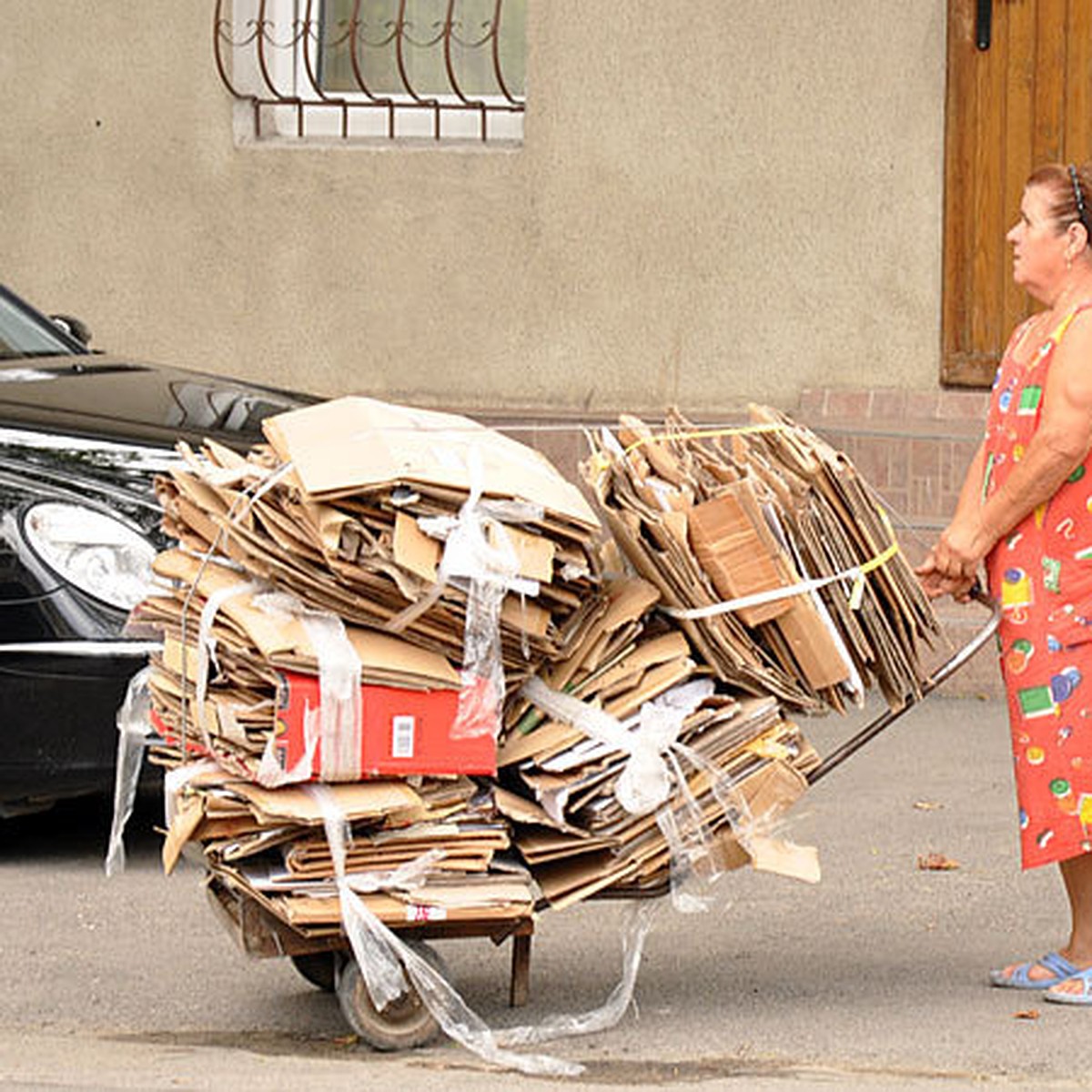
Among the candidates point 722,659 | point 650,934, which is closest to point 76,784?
point 650,934

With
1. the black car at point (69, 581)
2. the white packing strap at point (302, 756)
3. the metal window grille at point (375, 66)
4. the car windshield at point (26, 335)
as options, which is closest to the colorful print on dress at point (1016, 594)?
the white packing strap at point (302, 756)

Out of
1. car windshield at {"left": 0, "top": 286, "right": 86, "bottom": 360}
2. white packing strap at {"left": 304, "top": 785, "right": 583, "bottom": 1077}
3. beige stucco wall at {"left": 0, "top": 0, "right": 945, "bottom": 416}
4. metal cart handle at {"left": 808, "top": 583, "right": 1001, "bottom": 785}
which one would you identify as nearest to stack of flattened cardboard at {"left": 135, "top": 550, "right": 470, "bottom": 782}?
white packing strap at {"left": 304, "top": 785, "right": 583, "bottom": 1077}

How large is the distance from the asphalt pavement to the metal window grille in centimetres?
423

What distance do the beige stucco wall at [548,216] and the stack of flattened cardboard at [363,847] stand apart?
17.8ft

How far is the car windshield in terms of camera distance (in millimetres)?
8734

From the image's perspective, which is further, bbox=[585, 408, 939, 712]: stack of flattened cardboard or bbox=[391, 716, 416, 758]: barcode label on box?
bbox=[585, 408, 939, 712]: stack of flattened cardboard

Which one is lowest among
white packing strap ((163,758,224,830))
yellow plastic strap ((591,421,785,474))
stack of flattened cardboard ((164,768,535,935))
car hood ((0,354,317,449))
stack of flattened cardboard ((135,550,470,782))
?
stack of flattened cardboard ((164,768,535,935))

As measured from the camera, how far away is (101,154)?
1147 cm

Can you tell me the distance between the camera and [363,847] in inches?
216

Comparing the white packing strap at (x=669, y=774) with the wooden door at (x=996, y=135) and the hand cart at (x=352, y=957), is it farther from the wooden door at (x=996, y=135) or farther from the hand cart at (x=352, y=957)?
the wooden door at (x=996, y=135)

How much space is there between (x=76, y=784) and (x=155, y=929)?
622 mm

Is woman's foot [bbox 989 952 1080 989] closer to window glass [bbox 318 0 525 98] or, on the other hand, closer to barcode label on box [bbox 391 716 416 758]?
barcode label on box [bbox 391 716 416 758]

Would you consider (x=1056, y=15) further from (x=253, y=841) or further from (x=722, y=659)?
(x=253, y=841)

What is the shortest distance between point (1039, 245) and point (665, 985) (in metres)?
1.82
